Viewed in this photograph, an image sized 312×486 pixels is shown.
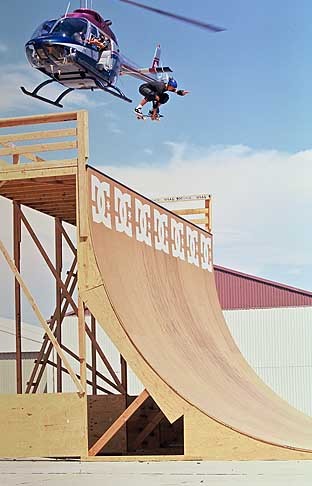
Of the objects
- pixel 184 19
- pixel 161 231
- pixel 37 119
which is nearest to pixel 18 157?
pixel 37 119

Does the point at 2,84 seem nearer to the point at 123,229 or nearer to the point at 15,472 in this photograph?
the point at 123,229

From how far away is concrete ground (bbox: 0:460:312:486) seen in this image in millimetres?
9703

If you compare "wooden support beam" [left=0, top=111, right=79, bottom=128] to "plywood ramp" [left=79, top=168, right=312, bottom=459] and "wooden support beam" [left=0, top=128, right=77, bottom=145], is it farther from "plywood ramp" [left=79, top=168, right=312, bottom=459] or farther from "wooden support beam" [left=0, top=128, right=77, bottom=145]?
"plywood ramp" [left=79, top=168, right=312, bottom=459]

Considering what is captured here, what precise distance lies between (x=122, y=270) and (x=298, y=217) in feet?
55.4


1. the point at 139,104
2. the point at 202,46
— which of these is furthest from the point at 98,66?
the point at 202,46

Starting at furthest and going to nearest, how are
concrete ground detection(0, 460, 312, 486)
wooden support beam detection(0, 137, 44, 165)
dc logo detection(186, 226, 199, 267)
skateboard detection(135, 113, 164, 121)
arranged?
skateboard detection(135, 113, 164, 121) < dc logo detection(186, 226, 199, 267) < wooden support beam detection(0, 137, 44, 165) < concrete ground detection(0, 460, 312, 486)

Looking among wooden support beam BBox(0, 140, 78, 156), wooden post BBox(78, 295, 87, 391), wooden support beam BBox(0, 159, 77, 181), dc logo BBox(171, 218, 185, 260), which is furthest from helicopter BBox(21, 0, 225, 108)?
wooden post BBox(78, 295, 87, 391)

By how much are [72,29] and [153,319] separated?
23.1 ft

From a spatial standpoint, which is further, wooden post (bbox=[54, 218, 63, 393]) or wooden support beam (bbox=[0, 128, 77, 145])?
wooden post (bbox=[54, 218, 63, 393])

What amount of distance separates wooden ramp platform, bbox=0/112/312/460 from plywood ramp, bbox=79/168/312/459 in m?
0.01

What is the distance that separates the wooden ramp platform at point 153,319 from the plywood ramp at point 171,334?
0.01 m

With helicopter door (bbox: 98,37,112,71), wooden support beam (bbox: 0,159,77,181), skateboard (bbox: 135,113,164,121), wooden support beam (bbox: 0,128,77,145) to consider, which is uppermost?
helicopter door (bbox: 98,37,112,71)

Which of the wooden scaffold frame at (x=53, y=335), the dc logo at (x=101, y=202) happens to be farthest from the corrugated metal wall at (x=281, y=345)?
the dc logo at (x=101, y=202)

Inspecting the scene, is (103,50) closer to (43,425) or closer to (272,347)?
(43,425)
